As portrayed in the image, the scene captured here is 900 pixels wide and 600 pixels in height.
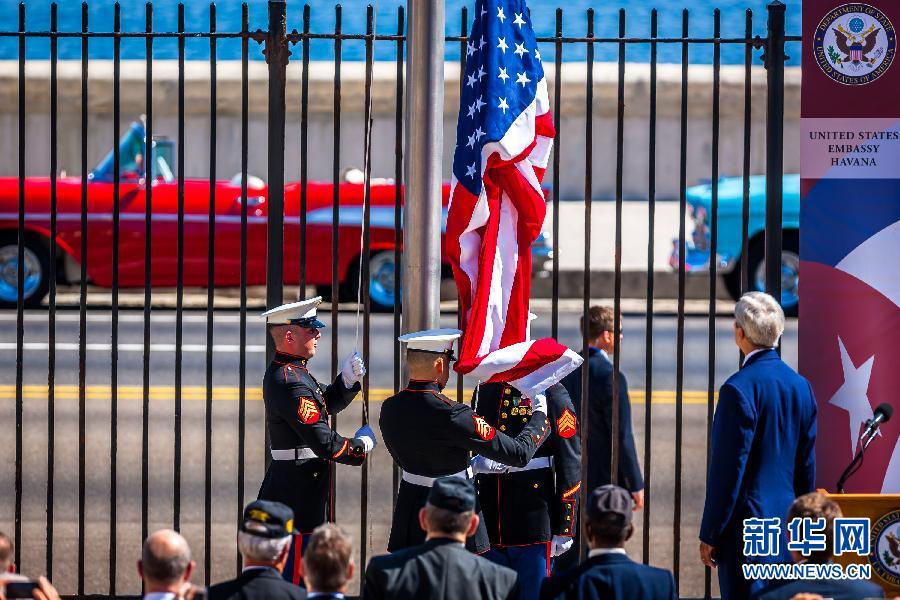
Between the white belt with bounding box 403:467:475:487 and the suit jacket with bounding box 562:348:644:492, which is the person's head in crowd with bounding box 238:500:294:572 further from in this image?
the suit jacket with bounding box 562:348:644:492

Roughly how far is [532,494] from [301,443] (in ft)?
3.36

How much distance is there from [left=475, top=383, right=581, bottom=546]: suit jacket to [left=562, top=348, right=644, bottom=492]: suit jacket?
628 mm

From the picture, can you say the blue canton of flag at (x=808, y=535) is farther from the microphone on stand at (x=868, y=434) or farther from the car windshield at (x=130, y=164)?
the car windshield at (x=130, y=164)

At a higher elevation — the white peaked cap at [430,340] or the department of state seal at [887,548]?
the white peaked cap at [430,340]

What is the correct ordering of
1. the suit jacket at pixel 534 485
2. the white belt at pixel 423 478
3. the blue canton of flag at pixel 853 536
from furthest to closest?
the suit jacket at pixel 534 485 → the white belt at pixel 423 478 → the blue canton of flag at pixel 853 536

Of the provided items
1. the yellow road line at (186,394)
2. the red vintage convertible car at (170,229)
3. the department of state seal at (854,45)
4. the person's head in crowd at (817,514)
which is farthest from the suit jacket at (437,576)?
the red vintage convertible car at (170,229)

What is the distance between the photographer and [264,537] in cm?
426

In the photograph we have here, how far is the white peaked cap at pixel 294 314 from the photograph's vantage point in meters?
6.09

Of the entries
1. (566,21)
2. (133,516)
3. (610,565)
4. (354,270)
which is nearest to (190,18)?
(566,21)

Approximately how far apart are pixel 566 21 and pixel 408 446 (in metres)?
19.0

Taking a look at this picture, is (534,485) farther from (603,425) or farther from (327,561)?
(327,561)

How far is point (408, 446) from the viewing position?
5430 mm

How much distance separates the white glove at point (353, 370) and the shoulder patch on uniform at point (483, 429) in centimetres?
78

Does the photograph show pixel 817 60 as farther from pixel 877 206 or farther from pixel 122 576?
pixel 122 576
